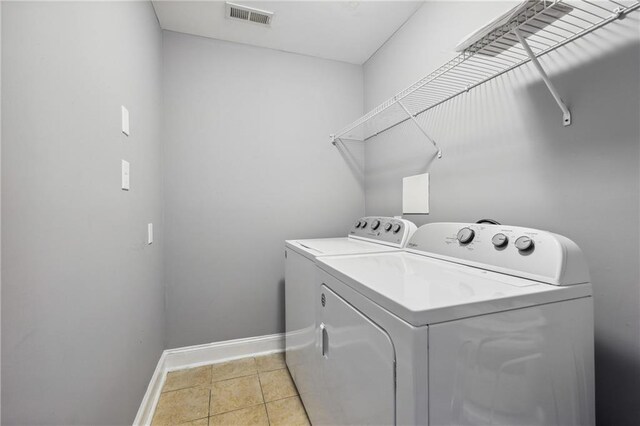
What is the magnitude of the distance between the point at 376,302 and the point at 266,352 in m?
1.77

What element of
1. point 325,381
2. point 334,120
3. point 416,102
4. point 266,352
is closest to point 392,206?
point 416,102

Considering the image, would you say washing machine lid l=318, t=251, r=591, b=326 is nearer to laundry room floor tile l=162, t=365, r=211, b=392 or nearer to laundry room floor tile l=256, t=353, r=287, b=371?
laundry room floor tile l=256, t=353, r=287, b=371

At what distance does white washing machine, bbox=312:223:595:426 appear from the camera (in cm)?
60

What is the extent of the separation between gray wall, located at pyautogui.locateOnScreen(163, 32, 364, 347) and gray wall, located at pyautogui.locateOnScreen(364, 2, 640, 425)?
1.01 m

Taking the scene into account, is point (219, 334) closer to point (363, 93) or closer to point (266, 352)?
point (266, 352)

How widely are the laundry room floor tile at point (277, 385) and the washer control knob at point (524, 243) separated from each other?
1539 mm

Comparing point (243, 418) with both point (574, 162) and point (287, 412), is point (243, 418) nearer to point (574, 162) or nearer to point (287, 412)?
point (287, 412)

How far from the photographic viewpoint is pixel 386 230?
5.45 feet

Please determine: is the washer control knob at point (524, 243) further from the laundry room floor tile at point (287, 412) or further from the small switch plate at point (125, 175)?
the small switch plate at point (125, 175)

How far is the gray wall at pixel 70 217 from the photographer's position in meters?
0.60

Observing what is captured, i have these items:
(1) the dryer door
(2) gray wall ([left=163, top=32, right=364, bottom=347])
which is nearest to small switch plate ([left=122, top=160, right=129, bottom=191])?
(2) gray wall ([left=163, top=32, right=364, bottom=347])

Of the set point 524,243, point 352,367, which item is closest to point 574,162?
point 524,243

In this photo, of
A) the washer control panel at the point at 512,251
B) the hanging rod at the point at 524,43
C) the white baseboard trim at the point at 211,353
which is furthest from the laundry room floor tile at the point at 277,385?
the hanging rod at the point at 524,43

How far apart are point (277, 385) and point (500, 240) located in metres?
1.62
